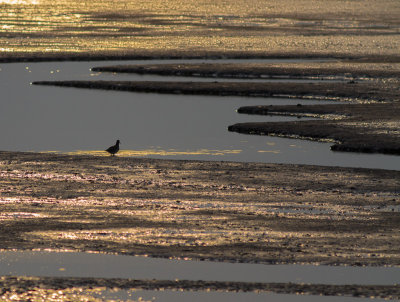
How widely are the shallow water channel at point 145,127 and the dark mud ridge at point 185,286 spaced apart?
1185 cm

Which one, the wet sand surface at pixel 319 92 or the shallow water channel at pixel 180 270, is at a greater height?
the wet sand surface at pixel 319 92

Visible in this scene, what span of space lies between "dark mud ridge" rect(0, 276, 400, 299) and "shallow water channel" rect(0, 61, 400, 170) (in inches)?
466

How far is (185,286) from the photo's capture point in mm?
14359

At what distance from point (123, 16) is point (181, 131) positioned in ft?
316

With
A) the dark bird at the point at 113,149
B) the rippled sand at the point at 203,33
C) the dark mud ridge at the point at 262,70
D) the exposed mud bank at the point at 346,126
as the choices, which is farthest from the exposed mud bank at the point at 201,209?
the rippled sand at the point at 203,33

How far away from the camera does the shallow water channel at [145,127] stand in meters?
28.0

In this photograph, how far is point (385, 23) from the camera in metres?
118

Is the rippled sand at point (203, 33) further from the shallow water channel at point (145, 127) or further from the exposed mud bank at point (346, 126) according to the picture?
the exposed mud bank at point (346, 126)

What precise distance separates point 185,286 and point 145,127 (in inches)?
811

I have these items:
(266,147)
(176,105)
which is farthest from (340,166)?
(176,105)

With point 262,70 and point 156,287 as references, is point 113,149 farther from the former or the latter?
point 262,70

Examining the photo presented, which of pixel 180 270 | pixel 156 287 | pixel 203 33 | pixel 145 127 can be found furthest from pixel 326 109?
pixel 203 33

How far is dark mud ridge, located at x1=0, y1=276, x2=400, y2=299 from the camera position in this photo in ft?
45.9

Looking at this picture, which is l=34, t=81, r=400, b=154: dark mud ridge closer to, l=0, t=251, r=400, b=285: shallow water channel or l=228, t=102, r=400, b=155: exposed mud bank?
l=228, t=102, r=400, b=155: exposed mud bank
